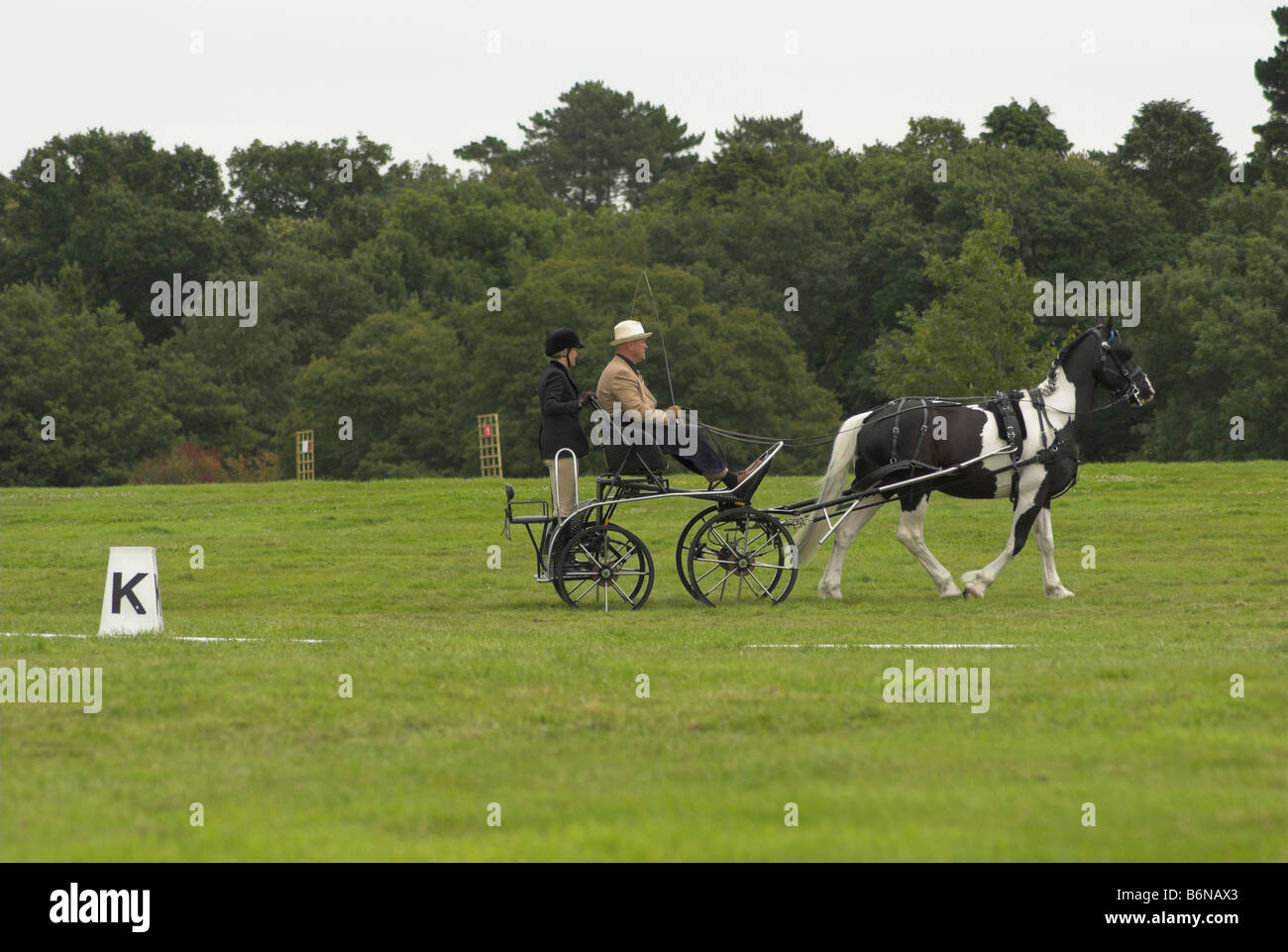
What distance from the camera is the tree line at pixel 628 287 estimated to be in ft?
181

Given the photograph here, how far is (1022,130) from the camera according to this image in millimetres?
73875

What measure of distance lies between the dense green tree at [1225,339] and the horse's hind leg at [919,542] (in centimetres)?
3912

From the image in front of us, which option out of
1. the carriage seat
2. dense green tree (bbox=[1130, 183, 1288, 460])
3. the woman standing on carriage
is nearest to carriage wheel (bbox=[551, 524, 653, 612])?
the woman standing on carriage

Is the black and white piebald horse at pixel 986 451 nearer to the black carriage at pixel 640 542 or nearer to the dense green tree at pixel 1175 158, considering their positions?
the black carriage at pixel 640 542

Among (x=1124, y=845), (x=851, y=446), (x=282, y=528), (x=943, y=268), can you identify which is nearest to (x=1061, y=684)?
(x=1124, y=845)

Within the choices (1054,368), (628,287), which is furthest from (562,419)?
(628,287)

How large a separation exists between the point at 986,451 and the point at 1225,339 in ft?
136

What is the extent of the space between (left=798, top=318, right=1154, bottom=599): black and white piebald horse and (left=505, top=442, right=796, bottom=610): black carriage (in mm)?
504

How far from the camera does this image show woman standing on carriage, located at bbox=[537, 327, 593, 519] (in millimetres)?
14180

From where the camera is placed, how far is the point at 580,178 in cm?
10862

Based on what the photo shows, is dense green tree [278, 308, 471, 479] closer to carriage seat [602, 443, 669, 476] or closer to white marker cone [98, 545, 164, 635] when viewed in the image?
carriage seat [602, 443, 669, 476]

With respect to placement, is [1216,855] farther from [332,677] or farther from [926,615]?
[926,615]
